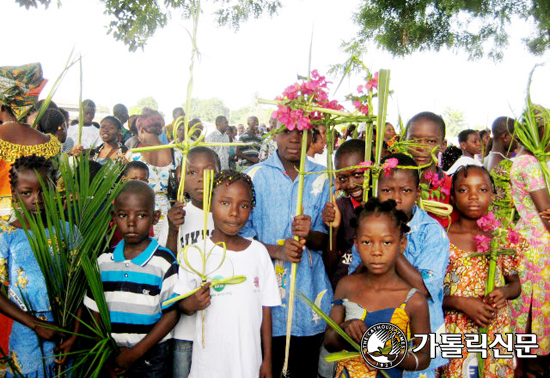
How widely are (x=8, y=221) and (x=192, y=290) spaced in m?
1.18

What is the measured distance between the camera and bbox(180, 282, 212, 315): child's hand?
2.13m

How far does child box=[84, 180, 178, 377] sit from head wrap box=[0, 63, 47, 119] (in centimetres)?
149

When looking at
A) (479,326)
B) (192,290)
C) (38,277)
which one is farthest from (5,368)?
(479,326)

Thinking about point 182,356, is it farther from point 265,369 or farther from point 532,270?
point 532,270

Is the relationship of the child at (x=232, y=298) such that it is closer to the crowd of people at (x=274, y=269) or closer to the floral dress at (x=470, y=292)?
the crowd of people at (x=274, y=269)

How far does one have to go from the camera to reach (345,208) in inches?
116

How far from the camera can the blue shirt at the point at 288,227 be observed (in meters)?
2.59

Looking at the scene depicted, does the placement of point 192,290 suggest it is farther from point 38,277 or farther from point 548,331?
point 548,331

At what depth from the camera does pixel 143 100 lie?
37.7 m

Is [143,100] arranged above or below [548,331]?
above

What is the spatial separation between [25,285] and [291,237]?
1.45 m

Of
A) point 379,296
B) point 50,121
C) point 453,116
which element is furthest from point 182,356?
point 453,116

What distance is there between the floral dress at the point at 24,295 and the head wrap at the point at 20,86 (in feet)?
4.28

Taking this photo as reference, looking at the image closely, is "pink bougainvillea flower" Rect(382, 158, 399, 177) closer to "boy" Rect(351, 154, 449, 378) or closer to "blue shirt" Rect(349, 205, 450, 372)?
"boy" Rect(351, 154, 449, 378)
